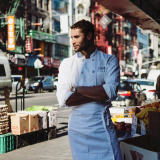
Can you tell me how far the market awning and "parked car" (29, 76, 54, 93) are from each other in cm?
2451

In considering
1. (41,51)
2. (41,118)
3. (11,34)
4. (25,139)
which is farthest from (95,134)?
(41,51)

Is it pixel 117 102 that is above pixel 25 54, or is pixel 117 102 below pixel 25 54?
below

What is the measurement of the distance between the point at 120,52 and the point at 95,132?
221 feet

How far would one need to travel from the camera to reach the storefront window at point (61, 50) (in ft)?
154

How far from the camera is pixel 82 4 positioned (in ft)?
173

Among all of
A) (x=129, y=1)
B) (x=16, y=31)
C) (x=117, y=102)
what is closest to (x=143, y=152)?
(x=129, y=1)

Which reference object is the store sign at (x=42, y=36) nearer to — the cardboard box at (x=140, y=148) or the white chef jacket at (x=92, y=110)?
the cardboard box at (x=140, y=148)

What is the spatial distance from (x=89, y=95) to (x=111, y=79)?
0.24 meters

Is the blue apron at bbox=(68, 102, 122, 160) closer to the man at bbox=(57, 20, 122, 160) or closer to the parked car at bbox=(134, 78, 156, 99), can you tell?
the man at bbox=(57, 20, 122, 160)

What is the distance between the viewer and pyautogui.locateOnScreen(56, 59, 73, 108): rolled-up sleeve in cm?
264

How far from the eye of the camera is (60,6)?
1909 inches

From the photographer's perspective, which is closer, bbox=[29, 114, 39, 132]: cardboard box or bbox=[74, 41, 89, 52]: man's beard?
bbox=[74, 41, 89, 52]: man's beard

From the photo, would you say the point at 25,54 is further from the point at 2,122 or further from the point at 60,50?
the point at 2,122

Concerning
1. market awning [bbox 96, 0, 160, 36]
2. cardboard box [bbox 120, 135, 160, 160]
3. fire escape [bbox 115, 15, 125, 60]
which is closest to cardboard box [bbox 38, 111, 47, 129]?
market awning [bbox 96, 0, 160, 36]
